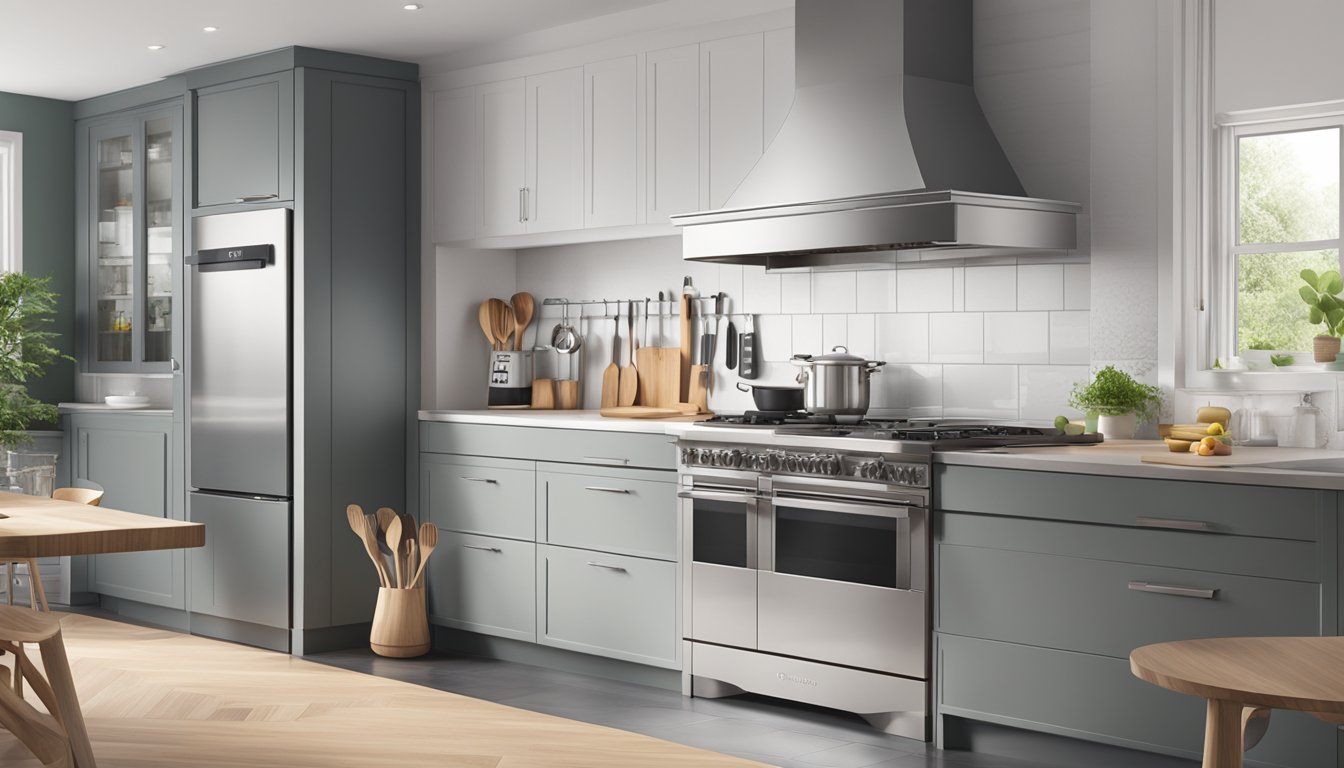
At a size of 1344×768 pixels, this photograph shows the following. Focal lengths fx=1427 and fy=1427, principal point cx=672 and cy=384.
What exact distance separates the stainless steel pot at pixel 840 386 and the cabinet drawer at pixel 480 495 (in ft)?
4.18

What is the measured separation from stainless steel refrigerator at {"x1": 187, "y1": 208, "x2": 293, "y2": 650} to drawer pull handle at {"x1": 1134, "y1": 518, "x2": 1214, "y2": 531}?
11.4 feet

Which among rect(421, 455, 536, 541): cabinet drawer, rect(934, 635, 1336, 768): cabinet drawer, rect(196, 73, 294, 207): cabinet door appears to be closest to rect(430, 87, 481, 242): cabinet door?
rect(196, 73, 294, 207): cabinet door

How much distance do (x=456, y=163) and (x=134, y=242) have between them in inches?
74.1

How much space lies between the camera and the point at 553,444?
210 inches

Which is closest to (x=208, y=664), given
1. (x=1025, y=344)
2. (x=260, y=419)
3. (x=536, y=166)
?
(x=260, y=419)

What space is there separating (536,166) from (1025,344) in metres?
2.14

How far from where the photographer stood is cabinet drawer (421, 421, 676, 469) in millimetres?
4984

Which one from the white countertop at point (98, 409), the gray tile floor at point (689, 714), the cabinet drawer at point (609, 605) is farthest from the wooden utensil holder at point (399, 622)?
the white countertop at point (98, 409)

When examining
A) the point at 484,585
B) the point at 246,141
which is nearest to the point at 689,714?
→ the point at 484,585

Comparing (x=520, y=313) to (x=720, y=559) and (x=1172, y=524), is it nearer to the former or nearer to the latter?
(x=720, y=559)

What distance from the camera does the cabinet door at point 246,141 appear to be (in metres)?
5.78

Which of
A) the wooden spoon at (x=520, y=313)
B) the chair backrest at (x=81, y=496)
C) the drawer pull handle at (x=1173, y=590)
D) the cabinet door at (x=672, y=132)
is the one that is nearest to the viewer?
the drawer pull handle at (x=1173, y=590)

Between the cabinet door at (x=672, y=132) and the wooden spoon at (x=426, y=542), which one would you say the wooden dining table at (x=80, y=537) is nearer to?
the wooden spoon at (x=426, y=542)

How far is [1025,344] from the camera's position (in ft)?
15.1
